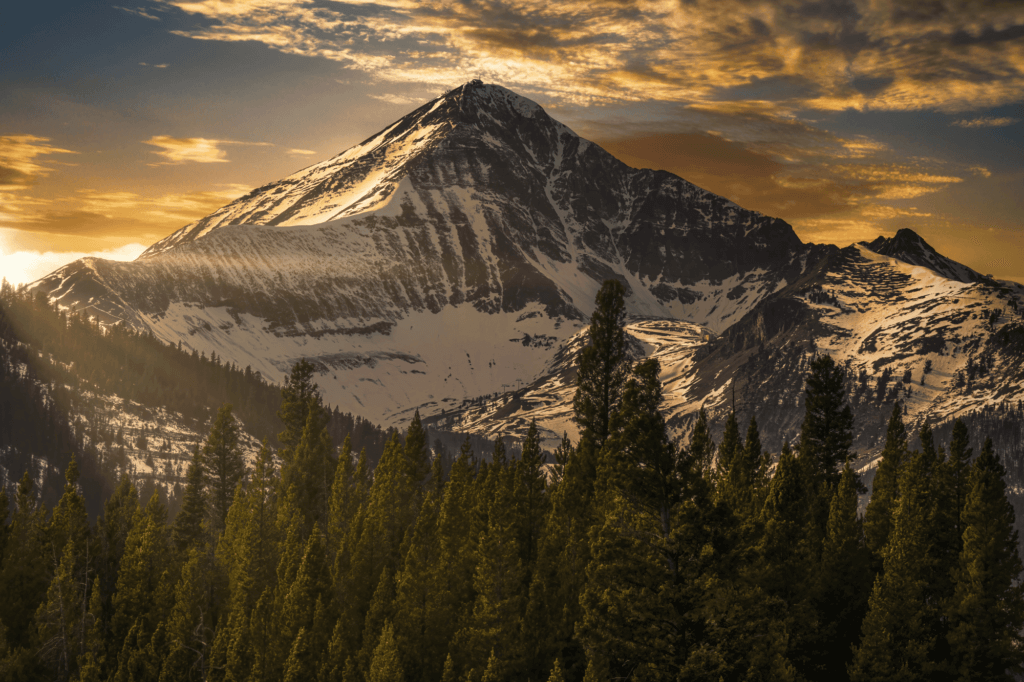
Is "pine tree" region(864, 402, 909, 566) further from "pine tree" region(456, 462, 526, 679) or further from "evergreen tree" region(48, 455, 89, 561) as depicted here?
"evergreen tree" region(48, 455, 89, 561)

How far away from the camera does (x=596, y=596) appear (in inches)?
1689

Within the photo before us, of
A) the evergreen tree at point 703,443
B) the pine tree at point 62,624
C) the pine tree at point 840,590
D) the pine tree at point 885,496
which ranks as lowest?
the pine tree at point 62,624

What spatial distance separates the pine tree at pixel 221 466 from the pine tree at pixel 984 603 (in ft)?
204

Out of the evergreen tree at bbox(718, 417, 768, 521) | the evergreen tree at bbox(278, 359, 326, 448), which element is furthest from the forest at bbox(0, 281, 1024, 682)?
the evergreen tree at bbox(278, 359, 326, 448)

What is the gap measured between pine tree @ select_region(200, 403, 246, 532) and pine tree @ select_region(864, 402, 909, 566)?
56.1 m

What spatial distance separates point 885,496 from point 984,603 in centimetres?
1152

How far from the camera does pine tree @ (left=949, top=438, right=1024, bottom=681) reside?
56219 millimetres

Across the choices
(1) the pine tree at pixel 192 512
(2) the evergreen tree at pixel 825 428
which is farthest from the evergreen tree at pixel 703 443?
(1) the pine tree at pixel 192 512

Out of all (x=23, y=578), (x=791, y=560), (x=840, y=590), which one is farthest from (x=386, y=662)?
(x=23, y=578)

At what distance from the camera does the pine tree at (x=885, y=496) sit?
64.2 meters

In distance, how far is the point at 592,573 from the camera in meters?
43.0

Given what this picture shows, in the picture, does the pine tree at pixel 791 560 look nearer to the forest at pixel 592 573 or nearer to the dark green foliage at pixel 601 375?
the forest at pixel 592 573

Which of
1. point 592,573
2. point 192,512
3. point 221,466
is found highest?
point 592,573

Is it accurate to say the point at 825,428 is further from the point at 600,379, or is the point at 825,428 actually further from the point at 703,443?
the point at 600,379
